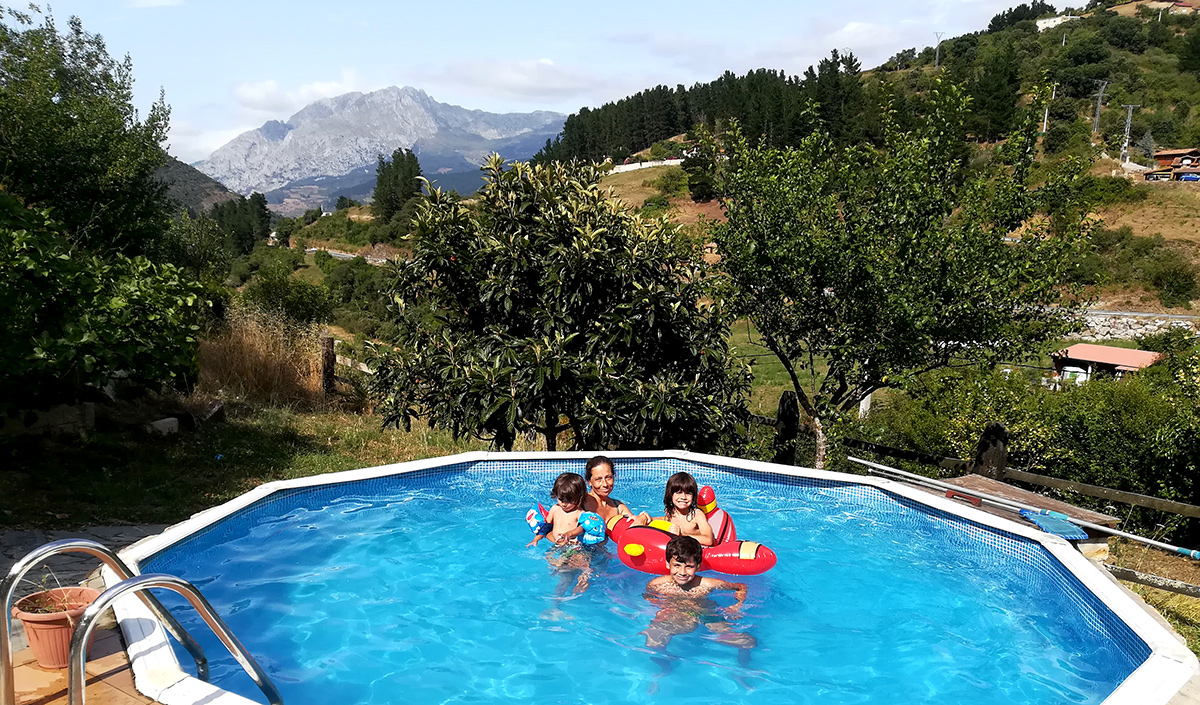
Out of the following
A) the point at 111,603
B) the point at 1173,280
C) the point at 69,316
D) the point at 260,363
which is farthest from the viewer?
the point at 1173,280

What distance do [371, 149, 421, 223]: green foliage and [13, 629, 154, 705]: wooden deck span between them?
341 feet

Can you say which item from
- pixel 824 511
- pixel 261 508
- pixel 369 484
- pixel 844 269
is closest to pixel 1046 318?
pixel 844 269

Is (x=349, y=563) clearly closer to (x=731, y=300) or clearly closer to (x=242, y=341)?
(x=731, y=300)

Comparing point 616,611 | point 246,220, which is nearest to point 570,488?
point 616,611

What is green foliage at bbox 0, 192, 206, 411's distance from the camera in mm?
7875

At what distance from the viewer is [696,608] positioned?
6520 millimetres

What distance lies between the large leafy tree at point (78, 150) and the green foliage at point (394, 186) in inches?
3249

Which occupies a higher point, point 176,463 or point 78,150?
point 78,150

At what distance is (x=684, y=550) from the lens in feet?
19.8

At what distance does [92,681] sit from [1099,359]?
3015 cm

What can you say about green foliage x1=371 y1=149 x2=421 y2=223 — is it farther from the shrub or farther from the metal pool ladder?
the metal pool ladder

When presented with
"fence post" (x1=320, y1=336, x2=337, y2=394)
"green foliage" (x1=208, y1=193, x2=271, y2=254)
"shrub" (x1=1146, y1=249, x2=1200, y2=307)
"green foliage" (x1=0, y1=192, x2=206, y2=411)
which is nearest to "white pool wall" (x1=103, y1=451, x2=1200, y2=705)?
"green foliage" (x1=0, y1=192, x2=206, y2=411)

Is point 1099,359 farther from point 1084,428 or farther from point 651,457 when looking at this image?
point 651,457

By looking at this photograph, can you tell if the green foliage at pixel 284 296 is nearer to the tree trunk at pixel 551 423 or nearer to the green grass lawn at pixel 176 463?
the green grass lawn at pixel 176 463
